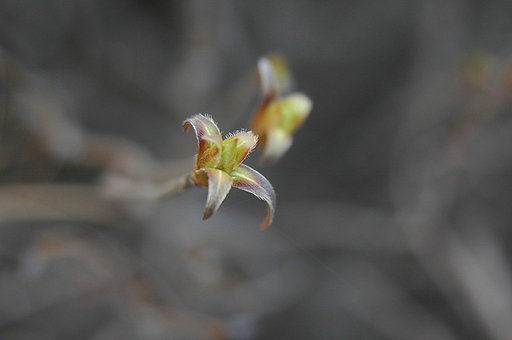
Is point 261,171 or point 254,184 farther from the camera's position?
point 261,171

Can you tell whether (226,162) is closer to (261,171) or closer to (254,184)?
(254,184)

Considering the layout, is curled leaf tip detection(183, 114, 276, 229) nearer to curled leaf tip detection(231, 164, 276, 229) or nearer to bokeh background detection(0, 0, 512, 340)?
curled leaf tip detection(231, 164, 276, 229)

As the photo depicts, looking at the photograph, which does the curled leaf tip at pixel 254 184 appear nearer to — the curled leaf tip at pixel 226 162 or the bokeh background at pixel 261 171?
Answer: the curled leaf tip at pixel 226 162

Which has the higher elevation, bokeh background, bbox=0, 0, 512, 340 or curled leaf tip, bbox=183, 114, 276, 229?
bokeh background, bbox=0, 0, 512, 340

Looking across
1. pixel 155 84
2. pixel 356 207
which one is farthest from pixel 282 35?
pixel 356 207

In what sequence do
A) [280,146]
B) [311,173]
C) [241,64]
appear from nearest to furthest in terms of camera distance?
[280,146], [241,64], [311,173]

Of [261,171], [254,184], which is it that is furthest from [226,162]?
[261,171]

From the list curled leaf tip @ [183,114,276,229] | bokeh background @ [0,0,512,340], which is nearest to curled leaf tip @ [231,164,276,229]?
curled leaf tip @ [183,114,276,229]

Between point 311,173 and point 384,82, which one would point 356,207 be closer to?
point 311,173
